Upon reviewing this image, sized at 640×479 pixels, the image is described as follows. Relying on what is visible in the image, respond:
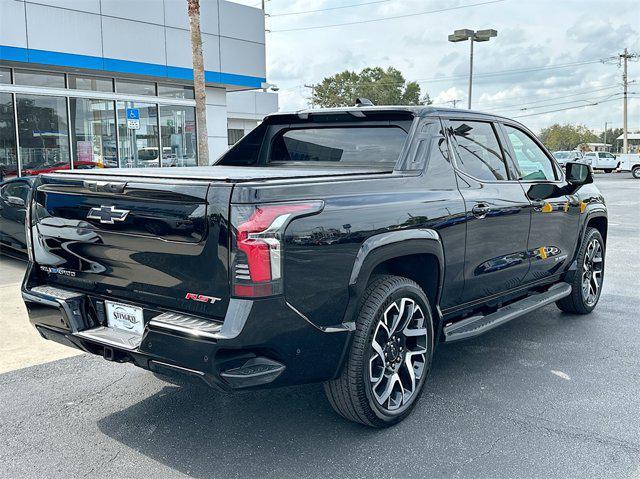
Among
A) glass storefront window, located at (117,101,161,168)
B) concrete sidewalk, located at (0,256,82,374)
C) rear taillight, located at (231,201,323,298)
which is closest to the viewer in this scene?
rear taillight, located at (231,201,323,298)

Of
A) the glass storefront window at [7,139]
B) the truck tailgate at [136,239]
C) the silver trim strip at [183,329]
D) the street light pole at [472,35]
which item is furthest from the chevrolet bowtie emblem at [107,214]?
the street light pole at [472,35]

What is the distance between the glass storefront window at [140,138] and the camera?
18.0 m

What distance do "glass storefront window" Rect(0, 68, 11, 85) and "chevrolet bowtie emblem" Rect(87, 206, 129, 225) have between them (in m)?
13.7

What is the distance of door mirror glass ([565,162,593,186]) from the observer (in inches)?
225

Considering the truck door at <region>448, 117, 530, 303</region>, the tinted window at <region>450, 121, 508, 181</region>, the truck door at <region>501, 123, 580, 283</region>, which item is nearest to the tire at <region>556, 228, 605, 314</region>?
the truck door at <region>501, 123, 580, 283</region>

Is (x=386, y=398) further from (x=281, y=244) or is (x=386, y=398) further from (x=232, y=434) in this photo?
(x=281, y=244)

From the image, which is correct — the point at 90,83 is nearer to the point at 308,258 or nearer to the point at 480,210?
the point at 480,210

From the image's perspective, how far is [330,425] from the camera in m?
3.77

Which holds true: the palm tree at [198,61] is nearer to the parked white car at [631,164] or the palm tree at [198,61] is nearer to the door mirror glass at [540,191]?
the door mirror glass at [540,191]

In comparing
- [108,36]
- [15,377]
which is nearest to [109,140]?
[108,36]

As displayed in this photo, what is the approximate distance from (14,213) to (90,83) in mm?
9647

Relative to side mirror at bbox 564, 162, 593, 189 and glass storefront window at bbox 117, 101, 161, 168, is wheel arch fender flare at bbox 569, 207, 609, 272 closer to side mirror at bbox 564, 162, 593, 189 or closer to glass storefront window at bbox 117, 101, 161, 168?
side mirror at bbox 564, 162, 593, 189

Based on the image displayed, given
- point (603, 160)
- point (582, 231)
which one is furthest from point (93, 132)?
point (603, 160)

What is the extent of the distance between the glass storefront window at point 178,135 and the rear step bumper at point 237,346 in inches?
653
